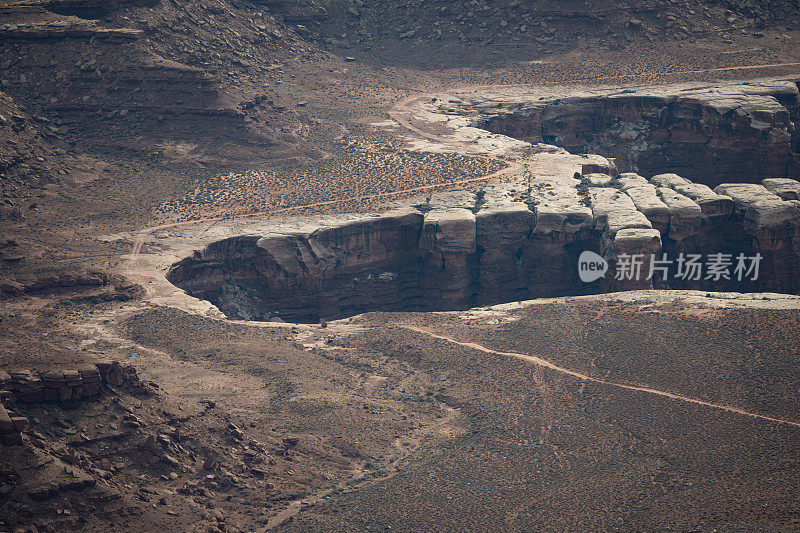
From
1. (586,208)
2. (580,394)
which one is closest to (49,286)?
(580,394)

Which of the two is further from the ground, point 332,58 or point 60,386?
point 332,58

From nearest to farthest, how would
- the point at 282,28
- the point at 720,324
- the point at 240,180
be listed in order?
the point at 720,324 → the point at 240,180 → the point at 282,28

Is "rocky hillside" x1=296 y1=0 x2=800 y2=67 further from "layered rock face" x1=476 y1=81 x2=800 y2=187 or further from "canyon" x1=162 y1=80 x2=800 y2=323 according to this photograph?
"canyon" x1=162 y1=80 x2=800 y2=323

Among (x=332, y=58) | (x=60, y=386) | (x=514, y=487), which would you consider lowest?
(x=514, y=487)

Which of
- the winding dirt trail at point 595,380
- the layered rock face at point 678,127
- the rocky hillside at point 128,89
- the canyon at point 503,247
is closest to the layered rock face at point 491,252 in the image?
the canyon at point 503,247

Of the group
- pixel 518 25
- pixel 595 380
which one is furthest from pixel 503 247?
pixel 518 25

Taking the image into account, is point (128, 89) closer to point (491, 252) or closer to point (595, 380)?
point (491, 252)

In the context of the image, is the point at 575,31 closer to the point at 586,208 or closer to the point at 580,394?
the point at 586,208
